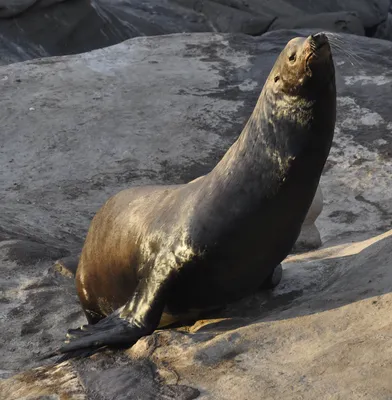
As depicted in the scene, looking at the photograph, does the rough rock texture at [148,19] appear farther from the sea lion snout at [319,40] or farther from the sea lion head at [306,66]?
the sea lion snout at [319,40]

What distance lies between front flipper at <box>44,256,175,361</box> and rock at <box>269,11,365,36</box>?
47.9 feet

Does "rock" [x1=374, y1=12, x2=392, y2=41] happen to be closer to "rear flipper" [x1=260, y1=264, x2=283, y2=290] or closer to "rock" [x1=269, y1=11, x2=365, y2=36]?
"rock" [x1=269, y1=11, x2=365, y2=36]

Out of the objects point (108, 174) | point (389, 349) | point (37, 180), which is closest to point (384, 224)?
point (108, 174)

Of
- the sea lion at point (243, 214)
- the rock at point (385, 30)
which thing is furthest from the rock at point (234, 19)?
the sea lion at point (243, 214)

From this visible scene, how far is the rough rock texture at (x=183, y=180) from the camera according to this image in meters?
3.19

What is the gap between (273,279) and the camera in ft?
14.1

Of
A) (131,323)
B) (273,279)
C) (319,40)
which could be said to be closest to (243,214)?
(273,279)

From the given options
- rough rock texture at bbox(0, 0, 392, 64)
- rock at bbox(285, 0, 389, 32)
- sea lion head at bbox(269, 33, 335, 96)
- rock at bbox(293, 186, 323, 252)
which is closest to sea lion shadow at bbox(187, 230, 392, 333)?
sea lion head at bbox(269, 33, 335, 96)

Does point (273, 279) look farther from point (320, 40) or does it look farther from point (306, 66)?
point (320, 40)

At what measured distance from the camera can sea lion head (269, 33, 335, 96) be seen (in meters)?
3.37

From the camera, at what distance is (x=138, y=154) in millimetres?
9828

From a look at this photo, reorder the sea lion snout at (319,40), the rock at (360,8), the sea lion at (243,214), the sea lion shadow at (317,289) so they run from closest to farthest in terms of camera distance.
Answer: the sea lion snout at (319,40) → the sea lion at (243,214) → the sea lion shadow at (317,289) → the rock at (360,8)

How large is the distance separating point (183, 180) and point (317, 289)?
5.10m

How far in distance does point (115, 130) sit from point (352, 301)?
22.7 ft
